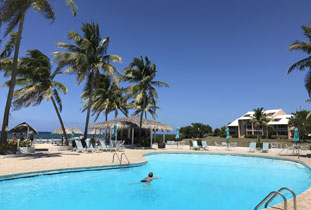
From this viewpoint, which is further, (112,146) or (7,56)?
(112,146)

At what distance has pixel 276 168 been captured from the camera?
452 inches

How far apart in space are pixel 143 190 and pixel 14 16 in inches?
497

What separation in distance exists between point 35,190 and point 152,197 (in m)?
3.76

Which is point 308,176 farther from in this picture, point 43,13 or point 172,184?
point 43,13

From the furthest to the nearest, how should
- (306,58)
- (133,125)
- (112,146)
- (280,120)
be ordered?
1. (280,120)
2. (133,125)
3. (112,146)
4. (306,58)

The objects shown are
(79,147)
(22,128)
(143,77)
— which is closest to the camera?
(79,147)

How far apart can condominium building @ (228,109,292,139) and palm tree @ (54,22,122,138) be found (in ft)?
128

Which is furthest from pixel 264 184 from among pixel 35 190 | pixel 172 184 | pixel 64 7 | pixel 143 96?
pixel 64 7

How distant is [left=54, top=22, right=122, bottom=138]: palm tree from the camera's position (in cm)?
1717

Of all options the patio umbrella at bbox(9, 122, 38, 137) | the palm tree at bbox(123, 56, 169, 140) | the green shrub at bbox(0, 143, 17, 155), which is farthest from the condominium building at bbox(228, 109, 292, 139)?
the green shrub at bbox(0, 143, 17, 155)

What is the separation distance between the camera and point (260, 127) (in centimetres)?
5312

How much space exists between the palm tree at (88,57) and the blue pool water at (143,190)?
978cm

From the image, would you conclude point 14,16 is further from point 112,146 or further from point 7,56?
point 112,146

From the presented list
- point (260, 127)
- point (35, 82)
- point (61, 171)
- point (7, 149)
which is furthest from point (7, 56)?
point (260, 127)
